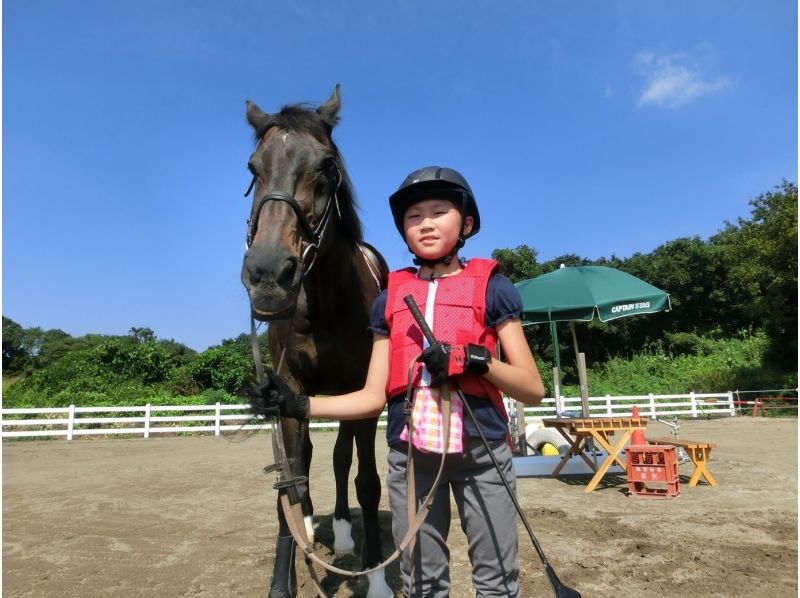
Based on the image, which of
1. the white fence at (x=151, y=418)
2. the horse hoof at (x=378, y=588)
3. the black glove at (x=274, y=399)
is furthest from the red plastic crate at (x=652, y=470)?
the white fence at (x=151, y=418)

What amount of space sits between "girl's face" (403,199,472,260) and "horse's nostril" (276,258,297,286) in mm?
480

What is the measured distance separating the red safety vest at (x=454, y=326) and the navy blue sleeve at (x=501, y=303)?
0.03 metres

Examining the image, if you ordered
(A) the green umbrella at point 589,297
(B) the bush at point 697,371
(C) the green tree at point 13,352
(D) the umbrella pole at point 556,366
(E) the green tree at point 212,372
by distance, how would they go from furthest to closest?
1. (C) the green tree at point 13,352
2. (E) the green tree at point 212,372
3. (B) the bush at point 697,371
4. (D) the umbrella pole at point 556,366
5. (A) the green umbrella at point 589,297

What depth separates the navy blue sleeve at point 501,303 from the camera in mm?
1871

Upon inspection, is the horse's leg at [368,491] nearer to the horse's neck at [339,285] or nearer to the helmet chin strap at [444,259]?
the horse's neck at [339,285]

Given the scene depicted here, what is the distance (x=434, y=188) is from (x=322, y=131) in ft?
3.33

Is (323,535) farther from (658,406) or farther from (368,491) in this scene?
(658,406)

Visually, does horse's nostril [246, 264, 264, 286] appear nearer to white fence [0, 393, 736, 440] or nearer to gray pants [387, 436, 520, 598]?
gray pants [387, 436, 520, 598]

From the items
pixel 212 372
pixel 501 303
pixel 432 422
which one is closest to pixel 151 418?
pixel 212 372

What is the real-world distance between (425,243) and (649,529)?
379 centimetres

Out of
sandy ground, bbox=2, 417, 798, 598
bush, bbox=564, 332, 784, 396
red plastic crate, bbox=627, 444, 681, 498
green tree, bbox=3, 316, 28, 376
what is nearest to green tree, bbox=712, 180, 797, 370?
bush, bbox=564, 332, 784, 396

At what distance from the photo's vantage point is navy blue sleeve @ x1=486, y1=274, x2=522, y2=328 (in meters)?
1.87

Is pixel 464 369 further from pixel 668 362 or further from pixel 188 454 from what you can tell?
pixel 668 362

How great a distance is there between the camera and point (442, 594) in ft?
5.95
